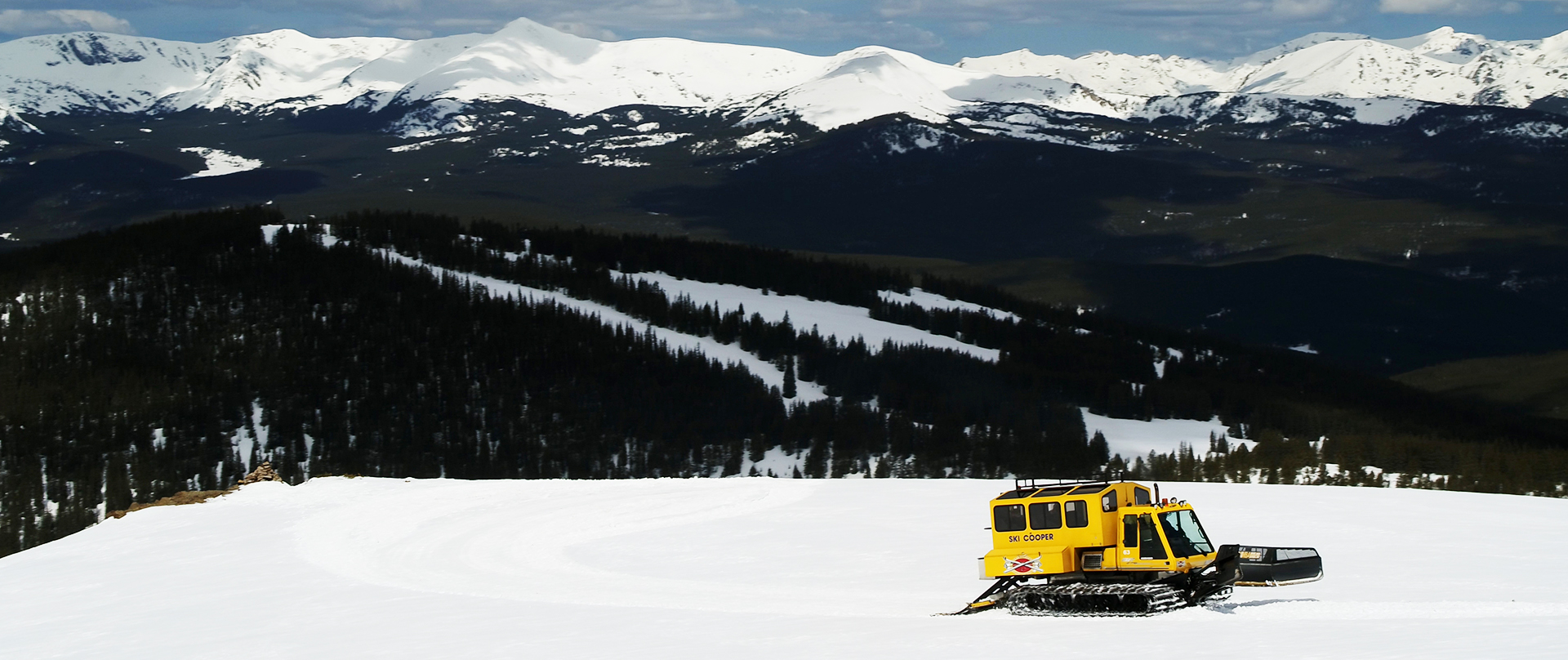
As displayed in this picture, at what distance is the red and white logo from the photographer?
31.8 metres

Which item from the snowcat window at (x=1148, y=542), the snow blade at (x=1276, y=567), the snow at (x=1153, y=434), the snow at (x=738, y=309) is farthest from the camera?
the snow at (x=738, y=309)

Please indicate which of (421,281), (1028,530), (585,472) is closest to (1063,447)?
(585,472)

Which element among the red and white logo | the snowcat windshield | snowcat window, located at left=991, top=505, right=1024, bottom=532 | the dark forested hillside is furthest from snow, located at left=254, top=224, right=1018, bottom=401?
the snowcat windshield

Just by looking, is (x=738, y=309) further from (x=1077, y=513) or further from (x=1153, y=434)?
(x=1077, y=513)

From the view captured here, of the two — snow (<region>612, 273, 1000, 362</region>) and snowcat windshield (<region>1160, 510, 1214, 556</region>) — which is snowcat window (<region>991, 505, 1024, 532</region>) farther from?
snow (<region>612, 273, 1000, 362</region>)

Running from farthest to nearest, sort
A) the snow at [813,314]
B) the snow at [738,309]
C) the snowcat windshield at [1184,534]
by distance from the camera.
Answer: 1. the snow at [813,314]
2. the snow at [738,309]
3. the snowcat windshield at [1184,534]

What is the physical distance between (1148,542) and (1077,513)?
152 cm

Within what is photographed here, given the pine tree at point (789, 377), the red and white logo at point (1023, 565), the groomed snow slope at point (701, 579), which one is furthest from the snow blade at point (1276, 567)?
the pine tree at point (789, 377)

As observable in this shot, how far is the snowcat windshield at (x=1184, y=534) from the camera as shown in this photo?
101 feet

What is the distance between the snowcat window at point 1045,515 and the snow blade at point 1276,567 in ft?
11.8

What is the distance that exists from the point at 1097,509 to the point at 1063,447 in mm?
97212

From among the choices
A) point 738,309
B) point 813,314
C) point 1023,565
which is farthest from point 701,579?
point 813,314

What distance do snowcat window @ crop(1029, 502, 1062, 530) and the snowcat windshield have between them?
209 centimetres

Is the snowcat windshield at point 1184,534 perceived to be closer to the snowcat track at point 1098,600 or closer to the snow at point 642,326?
the snowcat track at point 1098,600
